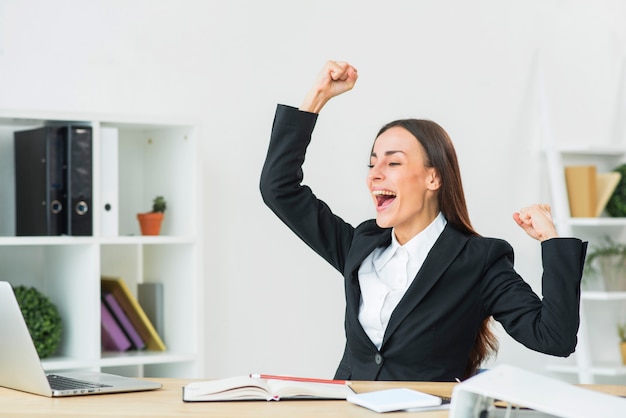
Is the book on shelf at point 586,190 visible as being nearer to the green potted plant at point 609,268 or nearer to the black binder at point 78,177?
the green potted plant at point 609,268

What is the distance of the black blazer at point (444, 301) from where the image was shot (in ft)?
6.89

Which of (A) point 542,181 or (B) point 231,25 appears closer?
(B) point 231,25

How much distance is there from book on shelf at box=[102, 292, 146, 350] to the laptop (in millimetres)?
1130

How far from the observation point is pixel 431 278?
7.40 feet

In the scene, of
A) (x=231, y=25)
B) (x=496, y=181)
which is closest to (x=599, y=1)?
(x=496, y=181)

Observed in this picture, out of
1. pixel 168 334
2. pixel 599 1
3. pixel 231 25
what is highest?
pixel 599 1

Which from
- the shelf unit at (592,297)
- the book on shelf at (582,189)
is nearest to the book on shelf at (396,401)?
the shelf unit at (592,297)

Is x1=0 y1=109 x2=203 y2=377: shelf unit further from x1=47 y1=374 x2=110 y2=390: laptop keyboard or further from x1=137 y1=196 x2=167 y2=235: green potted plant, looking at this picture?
x1=47 y1=374 x2=110 y2=390: laptop keyboard

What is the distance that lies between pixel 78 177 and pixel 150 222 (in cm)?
33

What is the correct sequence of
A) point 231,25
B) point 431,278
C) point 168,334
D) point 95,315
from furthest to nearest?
point 231,25 → point 168,334 → point 95,315 → point 431,278

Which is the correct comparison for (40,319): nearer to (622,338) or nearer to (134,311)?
(134,311)

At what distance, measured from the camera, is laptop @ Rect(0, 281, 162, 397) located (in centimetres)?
173

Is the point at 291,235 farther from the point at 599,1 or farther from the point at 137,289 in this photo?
the point at 599,1

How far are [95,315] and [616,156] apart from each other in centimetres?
271
